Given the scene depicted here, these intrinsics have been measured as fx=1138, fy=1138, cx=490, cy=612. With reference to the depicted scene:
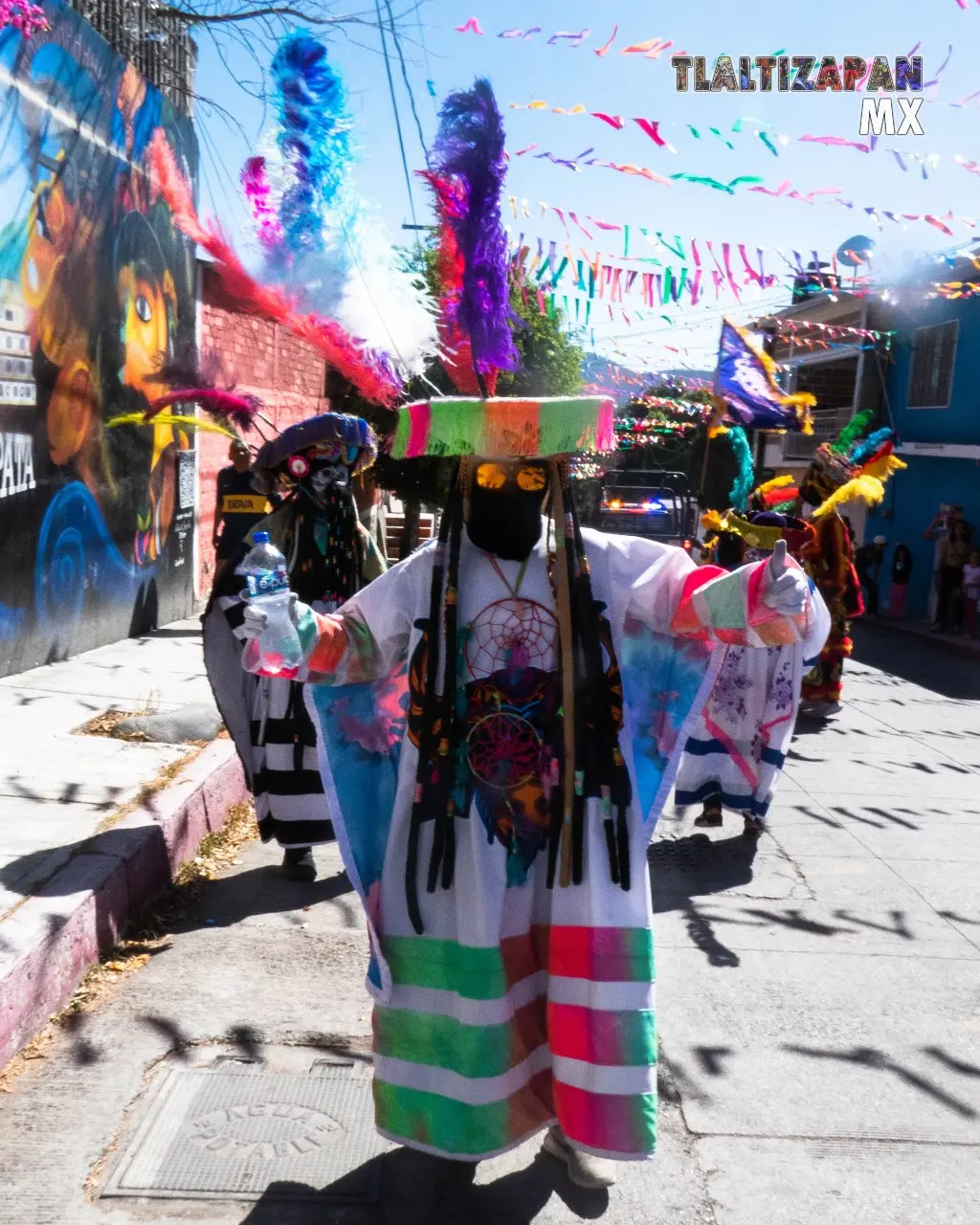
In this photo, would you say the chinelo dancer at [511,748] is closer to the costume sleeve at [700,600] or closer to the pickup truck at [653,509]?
the costume sleeve at [700,600]

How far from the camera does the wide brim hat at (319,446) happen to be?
4.69 metres

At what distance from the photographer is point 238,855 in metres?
5.21

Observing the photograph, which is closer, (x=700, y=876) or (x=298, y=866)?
(x=298, y=866)

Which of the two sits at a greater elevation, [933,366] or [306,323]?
[933,366]

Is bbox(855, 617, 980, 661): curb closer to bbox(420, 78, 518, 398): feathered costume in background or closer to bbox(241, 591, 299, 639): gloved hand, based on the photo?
bbox(420, 78, 518, 398): feathered costume in background

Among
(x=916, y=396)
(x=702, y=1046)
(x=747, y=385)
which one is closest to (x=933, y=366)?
(x=916, y=396)

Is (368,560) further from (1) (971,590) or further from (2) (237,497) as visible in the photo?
(1) (971,590)

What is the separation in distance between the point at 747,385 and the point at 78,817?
16.3 feet

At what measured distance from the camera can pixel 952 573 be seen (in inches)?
658

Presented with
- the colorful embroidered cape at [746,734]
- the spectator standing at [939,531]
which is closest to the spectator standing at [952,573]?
the spectator standing at [939,531]

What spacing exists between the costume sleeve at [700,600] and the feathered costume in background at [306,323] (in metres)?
1.10

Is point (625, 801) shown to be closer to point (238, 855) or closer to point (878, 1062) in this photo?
point (878, 1062)

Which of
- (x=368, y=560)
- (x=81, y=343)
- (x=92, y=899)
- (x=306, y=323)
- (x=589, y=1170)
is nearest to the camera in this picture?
(x=589, y=1170)

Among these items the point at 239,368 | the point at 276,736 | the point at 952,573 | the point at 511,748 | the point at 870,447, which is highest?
the point at 239,368
